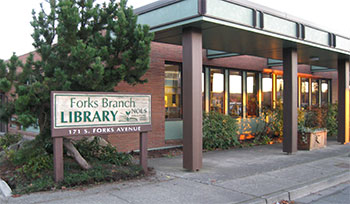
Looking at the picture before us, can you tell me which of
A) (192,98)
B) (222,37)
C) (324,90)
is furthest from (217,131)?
(324,90)

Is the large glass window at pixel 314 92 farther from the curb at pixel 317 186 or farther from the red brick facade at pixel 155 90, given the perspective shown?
the curb at pixel 317 186

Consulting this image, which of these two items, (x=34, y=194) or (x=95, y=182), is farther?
(x=95, y=182)

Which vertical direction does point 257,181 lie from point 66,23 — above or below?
below

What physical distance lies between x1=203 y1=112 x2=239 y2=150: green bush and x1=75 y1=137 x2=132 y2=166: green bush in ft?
13.2

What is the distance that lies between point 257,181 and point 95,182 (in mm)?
3502

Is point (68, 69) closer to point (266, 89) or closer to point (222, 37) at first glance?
point (222, 37)

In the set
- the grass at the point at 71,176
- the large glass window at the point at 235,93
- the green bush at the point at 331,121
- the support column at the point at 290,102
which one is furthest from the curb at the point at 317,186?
the green bush at the point at 331,121

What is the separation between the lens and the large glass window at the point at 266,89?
16.3 meters

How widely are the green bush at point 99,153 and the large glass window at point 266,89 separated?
991cm

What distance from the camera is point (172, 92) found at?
39.8 ft

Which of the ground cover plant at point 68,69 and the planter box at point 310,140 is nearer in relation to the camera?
the ground cover plant at point 68,69

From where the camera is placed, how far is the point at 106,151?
27.3ft

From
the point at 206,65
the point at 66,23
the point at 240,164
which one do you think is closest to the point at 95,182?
the point at 66,23

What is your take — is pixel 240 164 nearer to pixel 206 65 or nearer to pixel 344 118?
pixel 206 65
